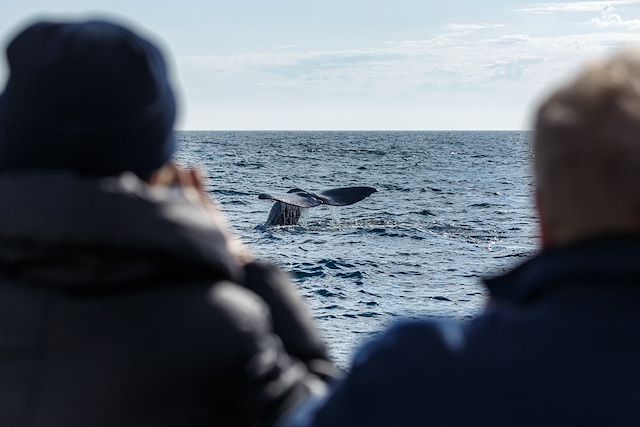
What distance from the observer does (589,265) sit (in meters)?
1.40

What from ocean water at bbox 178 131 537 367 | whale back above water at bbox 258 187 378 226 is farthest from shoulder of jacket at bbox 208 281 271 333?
whale back above water at bbox 258 187 378 226

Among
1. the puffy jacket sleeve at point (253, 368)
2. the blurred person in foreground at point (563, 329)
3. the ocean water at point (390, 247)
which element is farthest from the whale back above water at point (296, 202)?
the blurred person in foreground at point (563, 329)

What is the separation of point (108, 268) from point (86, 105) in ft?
0.95

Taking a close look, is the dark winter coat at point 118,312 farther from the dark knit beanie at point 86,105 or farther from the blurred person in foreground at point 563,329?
the blurred person in foreground at point 563,329

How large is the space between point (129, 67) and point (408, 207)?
103ft

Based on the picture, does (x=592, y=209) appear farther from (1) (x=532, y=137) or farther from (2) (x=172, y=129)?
(2) (x=172, y=129)

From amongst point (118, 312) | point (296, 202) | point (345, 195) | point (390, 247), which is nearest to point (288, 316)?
point (118, 312)

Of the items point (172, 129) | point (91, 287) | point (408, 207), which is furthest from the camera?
point (408, 207)

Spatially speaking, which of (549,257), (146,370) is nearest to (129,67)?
(146,370)

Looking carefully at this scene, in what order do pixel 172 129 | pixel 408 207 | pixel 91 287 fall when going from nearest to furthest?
pixel 91 287 < pixel 172 129 < pixel 408 207

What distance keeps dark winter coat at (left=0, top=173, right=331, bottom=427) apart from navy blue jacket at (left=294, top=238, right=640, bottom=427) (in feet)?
1.21

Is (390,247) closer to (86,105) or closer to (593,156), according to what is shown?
(86,105)

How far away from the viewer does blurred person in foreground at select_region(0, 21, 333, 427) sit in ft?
5.64

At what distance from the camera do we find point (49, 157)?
1.82 m
